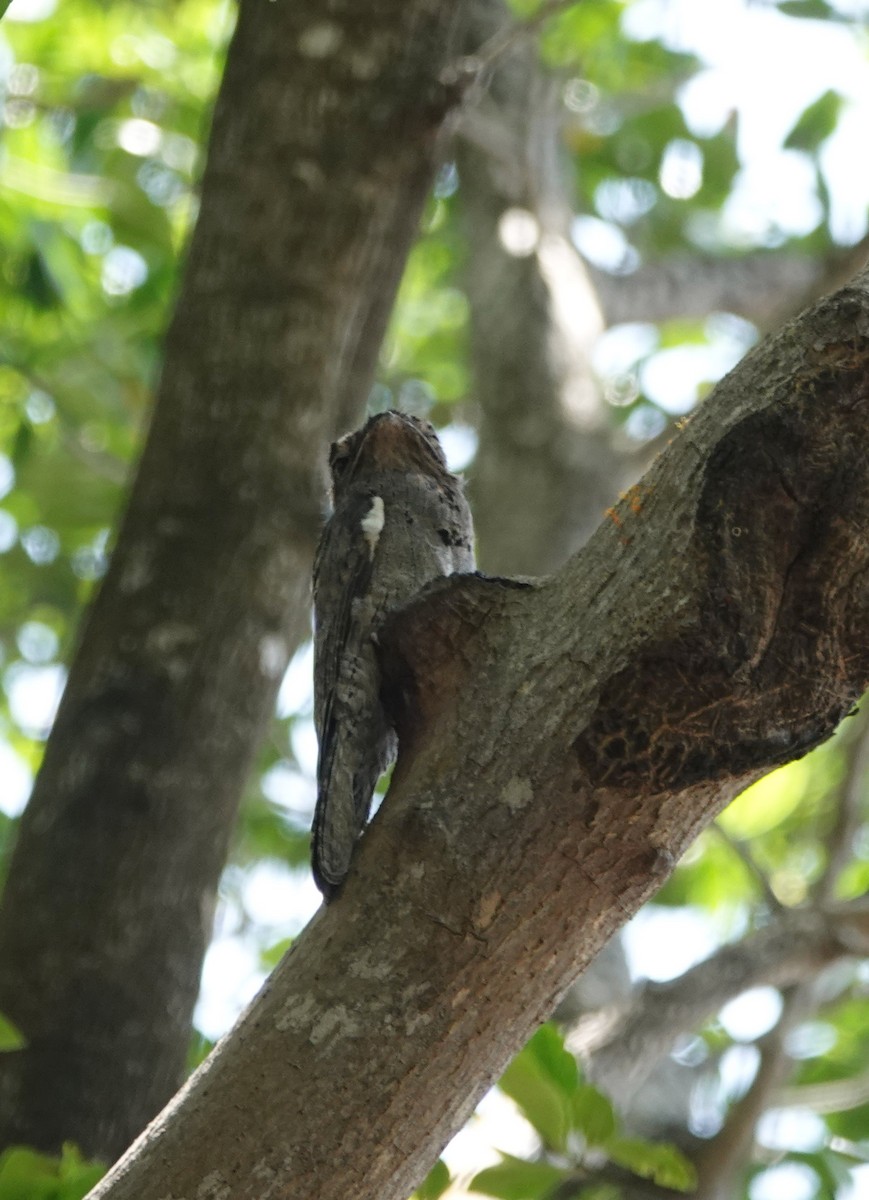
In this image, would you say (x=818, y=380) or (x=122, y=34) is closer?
(x=818, y=380)

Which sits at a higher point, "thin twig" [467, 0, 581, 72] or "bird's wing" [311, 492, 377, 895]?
"thin twig" [467, 0, 581, 72]

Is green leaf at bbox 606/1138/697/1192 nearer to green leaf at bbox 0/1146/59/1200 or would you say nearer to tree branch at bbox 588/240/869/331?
green leaf at bbox 0/1146/59/1200

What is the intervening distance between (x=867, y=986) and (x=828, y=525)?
346cm

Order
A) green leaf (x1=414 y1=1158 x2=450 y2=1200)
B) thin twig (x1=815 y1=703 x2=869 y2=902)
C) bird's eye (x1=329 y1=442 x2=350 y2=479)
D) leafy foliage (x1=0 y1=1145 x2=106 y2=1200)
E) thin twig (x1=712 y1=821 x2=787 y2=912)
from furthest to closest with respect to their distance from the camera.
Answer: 1. thin twig (x1=815 y1=703 x2=869 y2=902)
2. thin twig (x1=712 y1=821 x2=787 y2=912)
3. bird's eye (x1=329 y1=442 x2=350 y2=479)
4. green leaf (x1=414 y1=1158 x2=450 y2=1200)
5. leafy foliage (x1=0 y1=1145 x2=106 y2=1200)

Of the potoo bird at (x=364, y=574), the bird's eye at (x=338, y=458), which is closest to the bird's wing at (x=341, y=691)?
the potoo bird at (x=364, y=574)

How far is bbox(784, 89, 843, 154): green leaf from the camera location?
6152 millimetres

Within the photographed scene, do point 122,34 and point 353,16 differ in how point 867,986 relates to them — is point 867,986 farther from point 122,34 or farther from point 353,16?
point 122,34

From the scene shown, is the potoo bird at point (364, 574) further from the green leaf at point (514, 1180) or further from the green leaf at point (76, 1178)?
the green leaf at point (514, 1180)

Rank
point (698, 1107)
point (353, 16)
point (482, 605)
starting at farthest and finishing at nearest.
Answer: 1. point (698, 1107)
2. point (353, 16)
3. point (482, 605)

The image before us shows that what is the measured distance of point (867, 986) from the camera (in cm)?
447

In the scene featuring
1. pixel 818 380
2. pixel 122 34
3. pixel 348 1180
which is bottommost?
pixel 348 1180

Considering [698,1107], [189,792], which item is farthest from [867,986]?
[189,792]

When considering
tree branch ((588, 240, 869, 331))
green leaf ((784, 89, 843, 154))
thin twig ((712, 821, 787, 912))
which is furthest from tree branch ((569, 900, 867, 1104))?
green leaf ((784, 89, 843, 154))

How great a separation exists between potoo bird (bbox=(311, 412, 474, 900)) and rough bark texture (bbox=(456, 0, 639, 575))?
5.88 feet
